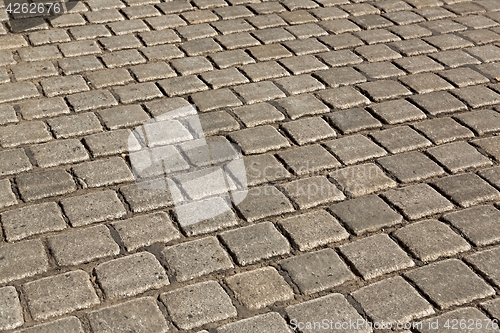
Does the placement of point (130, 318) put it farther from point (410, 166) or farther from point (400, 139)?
point (400, 139)

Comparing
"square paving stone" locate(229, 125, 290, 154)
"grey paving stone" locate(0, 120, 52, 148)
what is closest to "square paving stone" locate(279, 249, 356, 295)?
"square paving stone" locate(229, 125, 290, 154)

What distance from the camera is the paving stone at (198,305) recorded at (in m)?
2.92

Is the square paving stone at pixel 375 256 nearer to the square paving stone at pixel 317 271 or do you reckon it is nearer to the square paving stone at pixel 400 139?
the square paving stone at pixel 317 271

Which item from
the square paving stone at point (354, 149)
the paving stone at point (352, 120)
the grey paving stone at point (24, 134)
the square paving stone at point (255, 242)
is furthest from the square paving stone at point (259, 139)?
the grey paving stone at point (24, 134)

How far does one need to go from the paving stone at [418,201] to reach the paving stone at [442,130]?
1.73 ft

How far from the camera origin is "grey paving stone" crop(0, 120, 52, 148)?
159 inches

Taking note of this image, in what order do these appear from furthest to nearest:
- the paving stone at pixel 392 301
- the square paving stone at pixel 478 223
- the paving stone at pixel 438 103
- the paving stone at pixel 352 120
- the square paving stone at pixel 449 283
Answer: the paving stone at pixel 438 103 < the paving stone at pixel 352 120 < the square paving stone at pixel 478 223 < the square paving stone at pixel 449 283 < the paving stone at pixel 392 301

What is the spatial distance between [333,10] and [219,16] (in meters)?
0.96

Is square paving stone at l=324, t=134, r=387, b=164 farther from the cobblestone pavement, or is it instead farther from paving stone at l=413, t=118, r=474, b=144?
paving stone at l=413, t=118, r=474, b=144

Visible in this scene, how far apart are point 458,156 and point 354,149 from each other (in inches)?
23.2

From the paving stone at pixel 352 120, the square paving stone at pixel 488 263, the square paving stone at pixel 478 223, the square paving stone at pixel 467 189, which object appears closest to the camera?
the square paving stone at pixel 488 263

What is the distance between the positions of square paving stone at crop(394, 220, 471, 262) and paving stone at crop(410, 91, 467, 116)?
3.90 ft

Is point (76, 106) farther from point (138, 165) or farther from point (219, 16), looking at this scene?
point (219, 16)

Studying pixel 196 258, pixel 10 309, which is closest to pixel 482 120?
pixel 196 258
